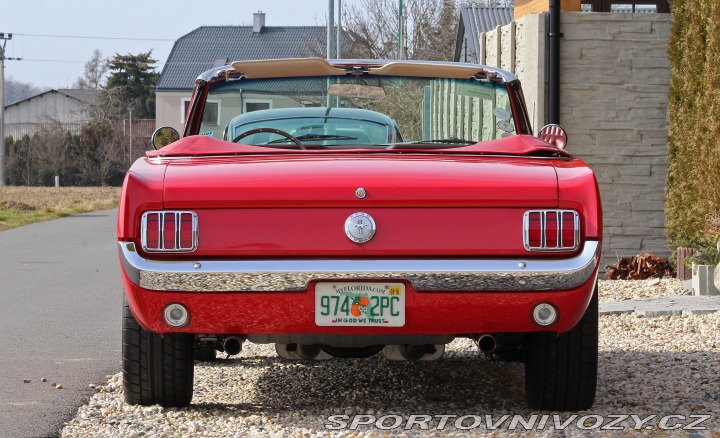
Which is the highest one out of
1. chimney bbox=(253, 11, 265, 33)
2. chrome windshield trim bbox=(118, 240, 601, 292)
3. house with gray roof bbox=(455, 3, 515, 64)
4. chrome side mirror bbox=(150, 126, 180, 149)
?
chimney bbox=(253, 11, 265, 33)

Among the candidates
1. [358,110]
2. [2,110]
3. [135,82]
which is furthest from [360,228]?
[135,82]

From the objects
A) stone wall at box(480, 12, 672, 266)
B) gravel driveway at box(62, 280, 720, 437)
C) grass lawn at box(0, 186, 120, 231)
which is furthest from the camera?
grass lawn at box(0, 186, 120, 231)

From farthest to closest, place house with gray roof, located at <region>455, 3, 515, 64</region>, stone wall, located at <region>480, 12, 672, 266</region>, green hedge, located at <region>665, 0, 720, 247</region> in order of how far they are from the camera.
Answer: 1. house with gray roof, located at <region>455, 3, 515, 64</region>
2. stone wall, located at <region>480, 12, 672, 266</region>
3. green hedge, located at <region>665, 0, 720, 247</region>

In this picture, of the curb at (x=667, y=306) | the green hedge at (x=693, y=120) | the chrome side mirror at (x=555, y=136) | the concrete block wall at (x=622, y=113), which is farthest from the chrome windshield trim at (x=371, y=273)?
the concrete block wall at (x=622, y=113)

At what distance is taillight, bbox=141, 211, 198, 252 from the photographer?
15.3 feet

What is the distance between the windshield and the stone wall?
21.4 ft

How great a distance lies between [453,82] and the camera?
6273 millimetres

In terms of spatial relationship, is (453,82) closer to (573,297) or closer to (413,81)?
(413,81)

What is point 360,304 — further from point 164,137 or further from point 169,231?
point 164,137

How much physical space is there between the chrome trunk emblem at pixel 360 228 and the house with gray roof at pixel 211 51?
6616 centimetres

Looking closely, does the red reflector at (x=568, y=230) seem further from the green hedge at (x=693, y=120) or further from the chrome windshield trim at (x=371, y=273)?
the green hedge at (x=693, y=120)

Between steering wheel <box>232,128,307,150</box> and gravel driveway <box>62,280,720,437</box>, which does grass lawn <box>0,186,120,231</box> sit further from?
steering wheel <box>232,128,307,150</box>

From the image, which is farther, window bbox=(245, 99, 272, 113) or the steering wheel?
window bbox=(245, 99, 272, 113)

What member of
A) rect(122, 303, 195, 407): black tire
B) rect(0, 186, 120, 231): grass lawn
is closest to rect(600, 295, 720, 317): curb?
rect(122, 303, 195, 407): black tire
